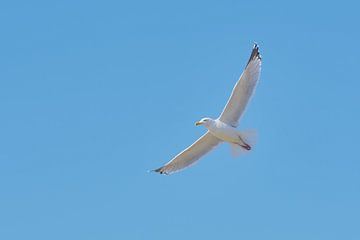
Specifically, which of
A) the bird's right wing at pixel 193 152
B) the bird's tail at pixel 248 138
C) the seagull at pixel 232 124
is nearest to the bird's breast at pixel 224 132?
the seagull at pixel 232 124

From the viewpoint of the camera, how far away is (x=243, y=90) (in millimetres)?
26219

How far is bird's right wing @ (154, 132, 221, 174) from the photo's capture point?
27266mm

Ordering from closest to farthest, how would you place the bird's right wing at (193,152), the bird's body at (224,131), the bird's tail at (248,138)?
1. the bird's tail at (248,138)
2. the bird's body at (224,131)
3. the bird's right wing at (193,152)

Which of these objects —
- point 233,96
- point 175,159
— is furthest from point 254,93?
point 175,159

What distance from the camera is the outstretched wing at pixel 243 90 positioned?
26.2 meters

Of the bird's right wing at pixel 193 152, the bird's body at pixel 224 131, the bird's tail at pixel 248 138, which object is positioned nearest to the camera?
the bird's tail at pixel 248 138

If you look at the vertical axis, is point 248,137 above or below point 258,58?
below

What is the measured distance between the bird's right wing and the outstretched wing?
82 centimetres

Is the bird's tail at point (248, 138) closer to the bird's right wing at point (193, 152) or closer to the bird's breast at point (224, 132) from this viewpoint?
the bird's breast at point (224, 132)

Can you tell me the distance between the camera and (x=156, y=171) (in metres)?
27.8

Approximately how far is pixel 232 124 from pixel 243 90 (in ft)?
3.12

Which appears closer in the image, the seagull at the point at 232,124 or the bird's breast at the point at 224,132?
the seagull at the point at 232,124

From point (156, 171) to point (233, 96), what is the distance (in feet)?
9.84

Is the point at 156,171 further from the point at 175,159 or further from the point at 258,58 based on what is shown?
the point at 258,58
